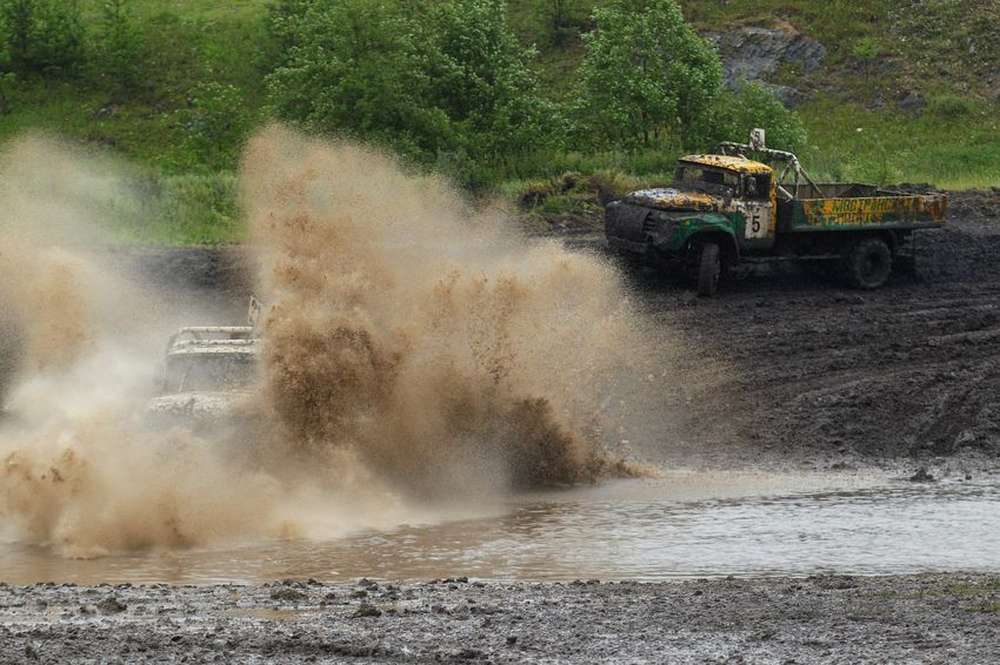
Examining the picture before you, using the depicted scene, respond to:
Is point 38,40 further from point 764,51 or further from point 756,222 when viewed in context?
point 756,222

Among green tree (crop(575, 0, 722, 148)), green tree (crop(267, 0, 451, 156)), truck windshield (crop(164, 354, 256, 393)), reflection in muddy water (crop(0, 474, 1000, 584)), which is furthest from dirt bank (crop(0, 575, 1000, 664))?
green tree (crop(575, 0, 722, 148))

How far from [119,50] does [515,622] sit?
37.2 m

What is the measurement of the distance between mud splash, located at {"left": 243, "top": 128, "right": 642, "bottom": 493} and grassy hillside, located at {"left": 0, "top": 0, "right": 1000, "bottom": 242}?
15770 millimetres

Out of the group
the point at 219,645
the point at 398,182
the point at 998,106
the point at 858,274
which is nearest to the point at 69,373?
the point at 398,182

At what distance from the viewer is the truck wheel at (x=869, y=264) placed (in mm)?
24500

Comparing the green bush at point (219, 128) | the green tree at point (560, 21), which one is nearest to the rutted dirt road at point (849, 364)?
the green bush at point (219, 128)

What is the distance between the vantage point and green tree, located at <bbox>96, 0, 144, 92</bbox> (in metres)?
44.3

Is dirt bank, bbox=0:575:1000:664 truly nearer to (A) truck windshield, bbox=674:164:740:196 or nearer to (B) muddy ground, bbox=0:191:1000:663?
(B) muddy ground, bbox=0:191:1000:663

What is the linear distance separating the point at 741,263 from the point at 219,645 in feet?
51.3

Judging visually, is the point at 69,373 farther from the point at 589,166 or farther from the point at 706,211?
the point at 589,166

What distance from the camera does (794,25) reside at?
45.3 metres

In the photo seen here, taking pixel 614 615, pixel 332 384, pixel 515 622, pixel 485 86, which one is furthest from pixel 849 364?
pixel 485 86

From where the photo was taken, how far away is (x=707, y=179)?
24.3m

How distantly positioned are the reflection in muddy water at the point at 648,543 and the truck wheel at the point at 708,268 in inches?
298
